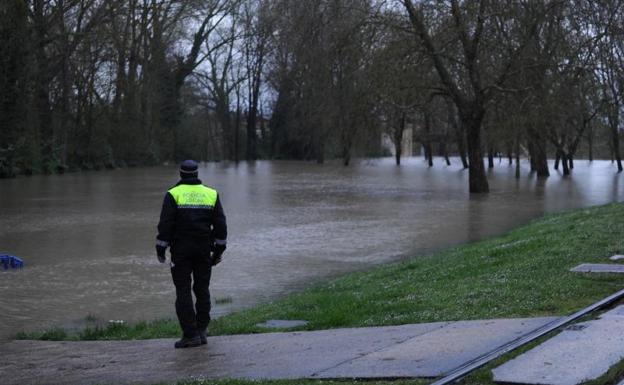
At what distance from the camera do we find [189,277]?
10289mm

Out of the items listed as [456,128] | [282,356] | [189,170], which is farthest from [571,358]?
[456,128]

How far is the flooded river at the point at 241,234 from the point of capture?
16031mm

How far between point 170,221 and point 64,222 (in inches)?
856

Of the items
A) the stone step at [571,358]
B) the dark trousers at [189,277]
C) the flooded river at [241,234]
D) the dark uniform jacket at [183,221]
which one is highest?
the dark uniform jacket at [183,221]

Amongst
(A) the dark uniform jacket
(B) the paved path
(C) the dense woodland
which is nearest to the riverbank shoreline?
(B) the paved path

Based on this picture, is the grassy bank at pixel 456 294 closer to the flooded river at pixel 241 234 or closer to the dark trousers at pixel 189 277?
the dark trousers at pixel 189 277

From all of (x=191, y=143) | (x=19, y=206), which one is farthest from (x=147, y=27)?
(x=19, y=206)

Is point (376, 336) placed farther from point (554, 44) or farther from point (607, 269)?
point (554, 44)

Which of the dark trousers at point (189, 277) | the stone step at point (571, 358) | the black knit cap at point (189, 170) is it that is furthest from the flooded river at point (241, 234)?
the stone step at point (571, 358)

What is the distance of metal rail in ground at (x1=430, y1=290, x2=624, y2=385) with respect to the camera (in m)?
7.31

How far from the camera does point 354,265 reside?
20250mm

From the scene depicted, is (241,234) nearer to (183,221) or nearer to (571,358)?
(183,221)

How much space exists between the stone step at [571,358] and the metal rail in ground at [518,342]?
0.60ft

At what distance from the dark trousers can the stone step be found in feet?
12.6
